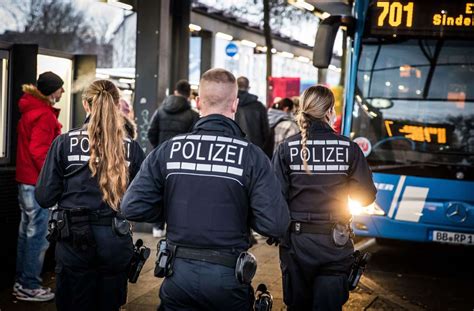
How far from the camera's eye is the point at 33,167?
7.27 meters

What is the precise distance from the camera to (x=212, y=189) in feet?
13.2

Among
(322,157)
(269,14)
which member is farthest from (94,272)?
(269,14)

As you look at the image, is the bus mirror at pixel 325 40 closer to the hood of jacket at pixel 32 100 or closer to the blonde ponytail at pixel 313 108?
the hood of jacket at pixel 32 100

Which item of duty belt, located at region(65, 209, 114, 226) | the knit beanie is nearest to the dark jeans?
the knit beanie

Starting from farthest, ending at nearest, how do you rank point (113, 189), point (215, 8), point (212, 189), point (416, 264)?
point (215, 8)
point (416, 264)
point (113, 189)
point (212, 189)

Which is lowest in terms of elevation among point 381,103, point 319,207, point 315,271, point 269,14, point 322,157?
point 315,271

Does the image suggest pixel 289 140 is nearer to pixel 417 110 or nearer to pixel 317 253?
pixel 317 253

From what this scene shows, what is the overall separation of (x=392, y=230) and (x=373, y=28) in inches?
90.5

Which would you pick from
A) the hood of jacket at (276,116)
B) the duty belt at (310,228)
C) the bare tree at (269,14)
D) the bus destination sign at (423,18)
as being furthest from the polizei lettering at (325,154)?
the bare tree at (269,14)

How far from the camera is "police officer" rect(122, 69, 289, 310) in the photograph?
400 centimetres

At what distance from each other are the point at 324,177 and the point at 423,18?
469 cm

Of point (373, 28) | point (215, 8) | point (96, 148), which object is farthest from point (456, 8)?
point (215, 8)

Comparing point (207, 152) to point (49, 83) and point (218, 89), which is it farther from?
point (49, 83)

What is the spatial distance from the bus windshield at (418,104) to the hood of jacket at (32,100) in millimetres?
3780
